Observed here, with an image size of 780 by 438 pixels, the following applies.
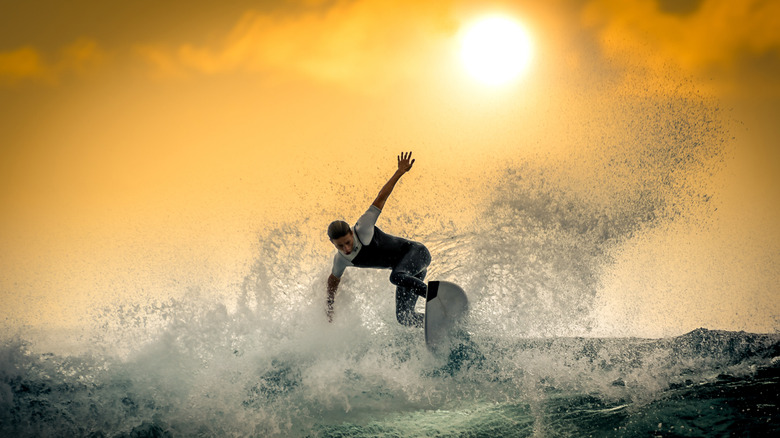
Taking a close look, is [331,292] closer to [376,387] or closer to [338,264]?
[338,264]

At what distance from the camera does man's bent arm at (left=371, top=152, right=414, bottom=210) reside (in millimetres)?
5066

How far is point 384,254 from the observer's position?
543 centimetres

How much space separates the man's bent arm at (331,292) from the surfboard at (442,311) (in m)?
1.27

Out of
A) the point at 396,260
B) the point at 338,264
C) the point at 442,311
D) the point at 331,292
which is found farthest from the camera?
the point at 331,292

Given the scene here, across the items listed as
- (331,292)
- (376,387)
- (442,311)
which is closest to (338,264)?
(331,292)

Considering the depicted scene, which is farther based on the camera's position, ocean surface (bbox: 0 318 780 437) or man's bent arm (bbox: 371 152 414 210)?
man's bent arm (bbox: 371 152 414 210)

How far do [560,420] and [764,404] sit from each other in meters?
1.70

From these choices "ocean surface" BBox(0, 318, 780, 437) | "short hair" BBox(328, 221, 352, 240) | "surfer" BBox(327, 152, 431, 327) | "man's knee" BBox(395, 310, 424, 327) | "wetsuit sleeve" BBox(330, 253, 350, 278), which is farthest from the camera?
"man's knee" BBox(395, 310, 424, 327)

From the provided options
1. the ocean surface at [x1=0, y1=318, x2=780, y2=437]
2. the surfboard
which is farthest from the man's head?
the ocean surface at [x1=0, y1=318, x2=780, y2=437]

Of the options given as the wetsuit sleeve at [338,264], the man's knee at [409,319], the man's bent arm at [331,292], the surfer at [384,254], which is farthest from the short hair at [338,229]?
the man's knee at [409,319]

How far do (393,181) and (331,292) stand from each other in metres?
1.78

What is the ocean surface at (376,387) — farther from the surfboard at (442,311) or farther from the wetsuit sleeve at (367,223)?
the wetsuit sleeve at (367,223)

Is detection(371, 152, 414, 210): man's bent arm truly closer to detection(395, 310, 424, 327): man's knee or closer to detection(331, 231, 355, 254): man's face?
detection(331, 231, 355, 254): man's face

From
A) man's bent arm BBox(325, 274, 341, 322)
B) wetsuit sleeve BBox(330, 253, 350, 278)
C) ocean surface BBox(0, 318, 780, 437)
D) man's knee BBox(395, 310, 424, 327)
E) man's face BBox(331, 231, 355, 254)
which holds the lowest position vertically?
ocean surface BBox(0, 318, 780, 437)
